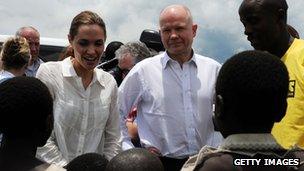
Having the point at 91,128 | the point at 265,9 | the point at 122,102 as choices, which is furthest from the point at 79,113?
the point at 265,9

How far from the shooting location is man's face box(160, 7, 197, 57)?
14.1ft

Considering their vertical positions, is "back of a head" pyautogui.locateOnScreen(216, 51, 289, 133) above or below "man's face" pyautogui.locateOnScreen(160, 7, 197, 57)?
above

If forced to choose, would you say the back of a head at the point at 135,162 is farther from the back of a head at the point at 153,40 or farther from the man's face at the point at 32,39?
the back of a head at the point at 153,40

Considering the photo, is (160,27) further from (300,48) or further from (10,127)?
(10,127)

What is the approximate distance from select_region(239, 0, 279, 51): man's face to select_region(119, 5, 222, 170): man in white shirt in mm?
907

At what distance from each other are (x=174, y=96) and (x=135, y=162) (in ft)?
6.81

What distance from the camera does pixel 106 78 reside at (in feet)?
13.4

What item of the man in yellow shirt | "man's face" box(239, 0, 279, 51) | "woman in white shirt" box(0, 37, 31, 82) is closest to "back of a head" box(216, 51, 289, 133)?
the man in yellow shirt

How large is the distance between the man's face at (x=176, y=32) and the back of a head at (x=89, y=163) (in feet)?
6.12

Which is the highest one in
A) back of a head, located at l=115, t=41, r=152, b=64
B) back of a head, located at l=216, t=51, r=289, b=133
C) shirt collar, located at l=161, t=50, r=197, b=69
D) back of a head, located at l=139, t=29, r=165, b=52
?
back of a head, located at l=216, t=51, r=289, b=133

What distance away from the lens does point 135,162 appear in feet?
6.99

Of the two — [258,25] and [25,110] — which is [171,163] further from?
[25,110]

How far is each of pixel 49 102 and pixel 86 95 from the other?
1508mm
